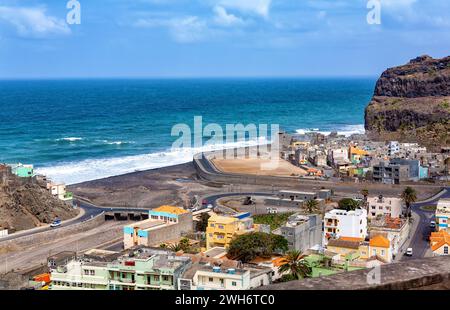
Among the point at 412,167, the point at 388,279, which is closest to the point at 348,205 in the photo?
the point at 412,167

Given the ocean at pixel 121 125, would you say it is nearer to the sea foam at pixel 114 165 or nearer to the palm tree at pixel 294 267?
the sea foam at pixel 114 165

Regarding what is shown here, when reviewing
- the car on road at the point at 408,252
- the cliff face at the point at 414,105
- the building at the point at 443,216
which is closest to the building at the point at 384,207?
the building at the point at 443,216

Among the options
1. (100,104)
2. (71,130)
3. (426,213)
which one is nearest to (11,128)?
(71,130)

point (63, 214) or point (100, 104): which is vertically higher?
point (100, 104)

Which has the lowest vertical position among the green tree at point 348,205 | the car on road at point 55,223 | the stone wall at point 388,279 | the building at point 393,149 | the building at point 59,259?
the building at point 59,259

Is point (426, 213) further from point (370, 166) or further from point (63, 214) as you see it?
point (63, 214)

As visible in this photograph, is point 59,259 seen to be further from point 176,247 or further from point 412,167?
point 412,167
